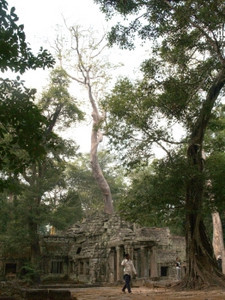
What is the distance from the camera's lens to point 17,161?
6211 millimetres

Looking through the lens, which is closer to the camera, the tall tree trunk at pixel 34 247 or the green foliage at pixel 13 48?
the green foliage at pixel 13 48

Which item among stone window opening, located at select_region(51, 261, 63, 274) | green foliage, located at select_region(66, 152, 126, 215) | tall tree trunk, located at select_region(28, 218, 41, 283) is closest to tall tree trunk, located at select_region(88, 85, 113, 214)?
stone window opening, located at select_region(51, 261, 63, 274)

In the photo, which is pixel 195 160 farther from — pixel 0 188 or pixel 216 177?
pixel 0 188

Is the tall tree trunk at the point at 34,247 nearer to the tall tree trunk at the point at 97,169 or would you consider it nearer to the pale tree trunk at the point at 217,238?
the tall tree trunk at the point at 97,169

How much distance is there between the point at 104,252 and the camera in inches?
886

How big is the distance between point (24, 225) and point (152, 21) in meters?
16.7

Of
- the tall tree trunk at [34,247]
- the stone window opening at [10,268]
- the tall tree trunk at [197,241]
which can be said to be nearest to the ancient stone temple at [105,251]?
the tall tree trunk at [34,247]

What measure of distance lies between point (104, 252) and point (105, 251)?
0.35 feet

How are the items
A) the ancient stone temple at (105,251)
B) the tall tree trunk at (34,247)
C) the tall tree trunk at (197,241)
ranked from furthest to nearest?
the tall tree trunk at (34,247)
the ancient stone temple at (105,251)
the tall tree trunk at (197,241)

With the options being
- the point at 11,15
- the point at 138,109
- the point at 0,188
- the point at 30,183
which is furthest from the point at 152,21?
the point at 30,183

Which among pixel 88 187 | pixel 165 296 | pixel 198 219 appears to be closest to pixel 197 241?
pixel 198 219

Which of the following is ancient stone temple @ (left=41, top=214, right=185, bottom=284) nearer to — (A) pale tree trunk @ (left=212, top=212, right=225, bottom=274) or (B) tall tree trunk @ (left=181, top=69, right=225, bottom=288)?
(A) pale tree trunk @ (left=212, top=212, right=225, bottom=274)

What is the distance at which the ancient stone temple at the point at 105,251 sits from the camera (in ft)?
67.8

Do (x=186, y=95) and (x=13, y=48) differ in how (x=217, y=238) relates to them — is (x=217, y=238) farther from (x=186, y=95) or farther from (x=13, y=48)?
(x=13, y=48)
